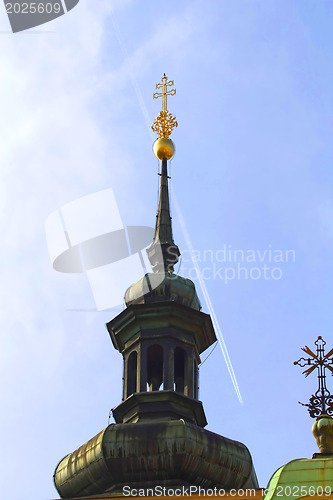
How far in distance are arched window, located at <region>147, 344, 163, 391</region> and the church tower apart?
28 mm

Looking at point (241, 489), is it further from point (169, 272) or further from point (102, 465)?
point (169, 272)

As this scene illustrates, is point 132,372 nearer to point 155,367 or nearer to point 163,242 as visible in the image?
point 155,367

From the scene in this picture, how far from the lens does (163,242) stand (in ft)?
151

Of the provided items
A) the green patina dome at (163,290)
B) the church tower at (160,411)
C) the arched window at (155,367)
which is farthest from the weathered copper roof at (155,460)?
the green patina dome at (163,290)

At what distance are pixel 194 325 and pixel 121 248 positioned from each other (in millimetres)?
3003

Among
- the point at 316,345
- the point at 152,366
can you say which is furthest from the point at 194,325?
the point at 316,345

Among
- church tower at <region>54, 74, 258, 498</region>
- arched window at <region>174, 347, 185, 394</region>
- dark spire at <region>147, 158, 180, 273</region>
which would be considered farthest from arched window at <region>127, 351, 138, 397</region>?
dark spire at <region>147, 158, 180, 273</region>

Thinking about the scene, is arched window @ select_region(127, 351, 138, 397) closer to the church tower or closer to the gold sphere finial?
the church tower

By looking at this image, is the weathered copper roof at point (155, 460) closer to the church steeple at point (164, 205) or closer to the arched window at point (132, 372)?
the arched window at point (132, 372)

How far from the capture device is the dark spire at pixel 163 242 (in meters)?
45.1

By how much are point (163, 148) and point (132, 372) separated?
8.14 m

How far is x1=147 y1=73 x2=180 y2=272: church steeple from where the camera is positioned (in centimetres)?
4528

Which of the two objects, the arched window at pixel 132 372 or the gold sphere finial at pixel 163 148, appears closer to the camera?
the arched window at pixel 132 372

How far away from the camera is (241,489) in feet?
126
